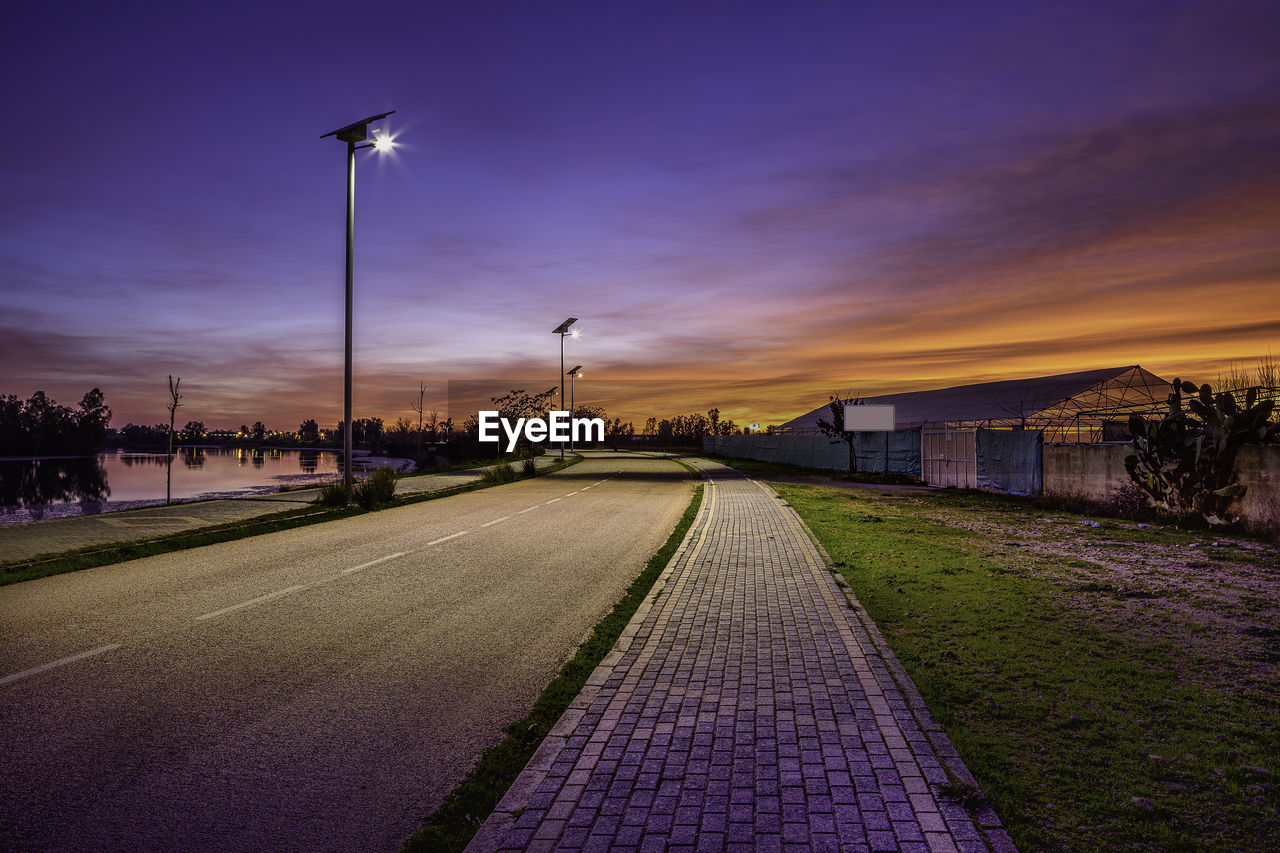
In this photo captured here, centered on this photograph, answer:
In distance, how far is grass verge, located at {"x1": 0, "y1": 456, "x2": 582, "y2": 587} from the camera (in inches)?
388

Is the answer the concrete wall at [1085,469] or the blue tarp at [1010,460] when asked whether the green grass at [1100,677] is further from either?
the blue tarp at [1010,460]

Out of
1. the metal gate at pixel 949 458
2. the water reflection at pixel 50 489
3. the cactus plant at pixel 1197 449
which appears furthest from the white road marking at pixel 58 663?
the water reflection at pixel 50 489

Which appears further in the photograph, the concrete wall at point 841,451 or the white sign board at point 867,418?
the white sign board at point 867,418

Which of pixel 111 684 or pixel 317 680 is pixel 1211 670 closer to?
pixel 317 680

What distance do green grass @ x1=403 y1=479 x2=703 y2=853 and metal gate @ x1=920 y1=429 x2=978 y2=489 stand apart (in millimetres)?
22060

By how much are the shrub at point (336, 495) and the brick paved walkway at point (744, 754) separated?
1322cm

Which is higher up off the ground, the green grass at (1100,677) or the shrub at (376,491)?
the shrub at (376,491)

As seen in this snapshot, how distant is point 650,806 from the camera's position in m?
3.57

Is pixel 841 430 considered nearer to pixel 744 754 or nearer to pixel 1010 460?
pixel 1010 460

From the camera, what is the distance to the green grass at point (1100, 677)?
3590 mm

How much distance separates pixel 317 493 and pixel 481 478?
832 cm

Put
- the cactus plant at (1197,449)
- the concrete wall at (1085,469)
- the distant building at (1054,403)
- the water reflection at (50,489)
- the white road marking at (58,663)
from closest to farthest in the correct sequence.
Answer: the white road marking at (58,663) → the cactus plant at (1197,449) → the concrete wall at (1085,469) → the distant building at (1054,403) → the water reflection at (50,489)

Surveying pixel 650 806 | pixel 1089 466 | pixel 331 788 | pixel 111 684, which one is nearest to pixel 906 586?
pixel 650 806

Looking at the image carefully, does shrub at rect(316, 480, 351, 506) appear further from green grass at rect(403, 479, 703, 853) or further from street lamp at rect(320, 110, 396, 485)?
green grass at rect(403, 479, 703, 853)
